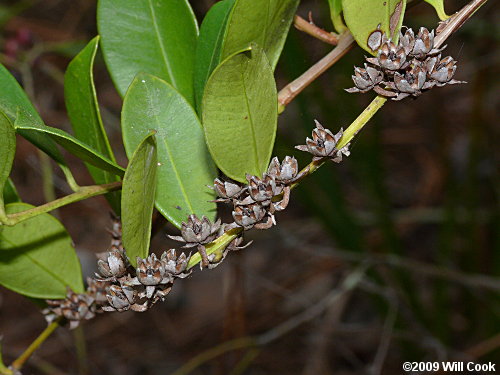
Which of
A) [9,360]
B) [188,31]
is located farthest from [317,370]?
[188,31]

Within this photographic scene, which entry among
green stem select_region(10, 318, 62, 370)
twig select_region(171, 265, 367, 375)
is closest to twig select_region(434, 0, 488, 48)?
green stem select_region(10, 318, 62, 370)

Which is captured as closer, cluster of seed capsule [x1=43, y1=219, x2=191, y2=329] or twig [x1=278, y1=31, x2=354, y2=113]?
cluster of seed capsule [x1=43, y1=219, x2=191, y2=329]

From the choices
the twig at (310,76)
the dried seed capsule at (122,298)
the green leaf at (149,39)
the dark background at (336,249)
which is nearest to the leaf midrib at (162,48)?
the green leaf at (149,39)

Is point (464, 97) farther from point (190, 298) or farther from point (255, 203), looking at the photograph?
point (255, 203)

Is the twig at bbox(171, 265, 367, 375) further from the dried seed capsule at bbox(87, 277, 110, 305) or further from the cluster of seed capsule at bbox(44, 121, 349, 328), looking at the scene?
the cluster of seed capsule at bbox(44, 121, 349, 328)

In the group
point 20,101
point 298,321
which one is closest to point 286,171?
point 20,101

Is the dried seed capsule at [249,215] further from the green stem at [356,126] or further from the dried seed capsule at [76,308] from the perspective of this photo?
the dried seed capsule at [76,308]

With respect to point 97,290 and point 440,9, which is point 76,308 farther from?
point 440,9
